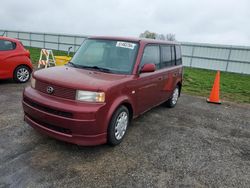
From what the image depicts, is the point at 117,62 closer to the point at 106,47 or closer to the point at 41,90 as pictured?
the point at 106,47

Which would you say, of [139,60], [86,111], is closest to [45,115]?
[86,111]

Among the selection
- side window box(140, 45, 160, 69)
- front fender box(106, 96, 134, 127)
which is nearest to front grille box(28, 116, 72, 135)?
front fender box(106, 96, 134, 127)

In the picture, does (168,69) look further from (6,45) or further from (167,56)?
(6,45)

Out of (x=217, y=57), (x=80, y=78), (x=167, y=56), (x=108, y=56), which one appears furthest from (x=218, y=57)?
(x=80, y=78)

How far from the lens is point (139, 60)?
4277 millimetres

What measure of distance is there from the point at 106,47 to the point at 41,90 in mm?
1604

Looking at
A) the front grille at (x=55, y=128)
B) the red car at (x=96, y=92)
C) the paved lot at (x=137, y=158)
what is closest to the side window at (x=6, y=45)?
the paved lot at (x=137, y=158)

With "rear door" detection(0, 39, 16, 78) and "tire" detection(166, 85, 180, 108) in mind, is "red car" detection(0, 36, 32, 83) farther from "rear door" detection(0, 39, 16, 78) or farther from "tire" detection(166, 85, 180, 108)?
"tire" detection(166, 85, 180, 108)

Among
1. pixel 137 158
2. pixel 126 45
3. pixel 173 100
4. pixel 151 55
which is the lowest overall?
pixel 137 158

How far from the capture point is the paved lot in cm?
303

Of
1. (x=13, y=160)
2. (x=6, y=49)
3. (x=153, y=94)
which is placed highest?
(x=6, y=49)

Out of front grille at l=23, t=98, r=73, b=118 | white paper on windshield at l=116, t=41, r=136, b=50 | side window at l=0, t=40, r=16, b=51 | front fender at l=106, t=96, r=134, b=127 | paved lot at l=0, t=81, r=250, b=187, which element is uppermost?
white paper on windshield at l=116, t=41, r=136, b=50

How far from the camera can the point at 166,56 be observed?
18.8 ft

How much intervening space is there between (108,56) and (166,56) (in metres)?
1.95
